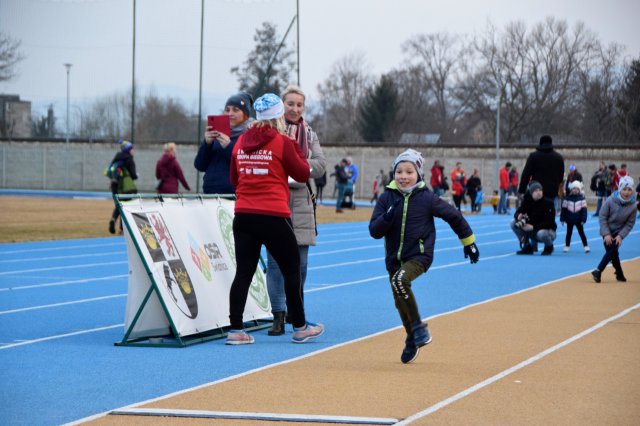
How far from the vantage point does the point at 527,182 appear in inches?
755

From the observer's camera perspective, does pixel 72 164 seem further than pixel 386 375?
Yes

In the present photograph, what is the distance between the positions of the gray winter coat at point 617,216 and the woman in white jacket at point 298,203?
607 centimetres

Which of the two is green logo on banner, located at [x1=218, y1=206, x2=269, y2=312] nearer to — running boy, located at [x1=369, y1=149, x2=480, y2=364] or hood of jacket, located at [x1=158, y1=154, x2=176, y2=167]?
running boy, located at [x1=369, y1=149, x2=480, y2=364]

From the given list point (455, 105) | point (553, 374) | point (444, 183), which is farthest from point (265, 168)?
point (455, 105)

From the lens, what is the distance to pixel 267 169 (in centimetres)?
892

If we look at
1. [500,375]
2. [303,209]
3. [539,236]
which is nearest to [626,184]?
[539,236]

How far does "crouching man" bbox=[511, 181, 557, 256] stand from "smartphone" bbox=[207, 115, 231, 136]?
1066cm

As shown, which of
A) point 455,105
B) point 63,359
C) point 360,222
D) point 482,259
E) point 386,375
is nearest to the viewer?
point 386,375

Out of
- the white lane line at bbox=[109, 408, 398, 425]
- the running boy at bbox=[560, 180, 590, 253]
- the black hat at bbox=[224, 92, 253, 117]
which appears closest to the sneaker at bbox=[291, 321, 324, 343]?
the black hat at bbox=[224, 92, 253, 117]

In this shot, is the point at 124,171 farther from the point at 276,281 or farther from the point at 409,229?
the point at 409,229

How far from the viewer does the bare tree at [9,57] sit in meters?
17.9

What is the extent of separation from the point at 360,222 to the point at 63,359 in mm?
23028

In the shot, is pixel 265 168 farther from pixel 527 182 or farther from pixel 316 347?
pixel 527 182

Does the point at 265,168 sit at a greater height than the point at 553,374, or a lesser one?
greater
